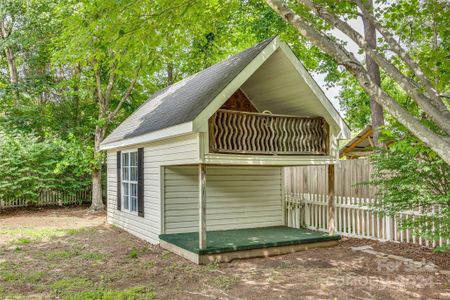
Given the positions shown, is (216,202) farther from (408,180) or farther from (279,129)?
(408,180)

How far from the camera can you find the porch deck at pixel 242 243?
7.63 meters

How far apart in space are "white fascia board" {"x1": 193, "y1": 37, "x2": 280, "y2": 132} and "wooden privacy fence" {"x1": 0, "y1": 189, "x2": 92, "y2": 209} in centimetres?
1271

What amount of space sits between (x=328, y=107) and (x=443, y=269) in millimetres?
4024

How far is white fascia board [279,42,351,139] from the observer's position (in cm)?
805

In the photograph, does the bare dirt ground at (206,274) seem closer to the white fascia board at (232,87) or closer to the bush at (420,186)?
the bush at (420,186)

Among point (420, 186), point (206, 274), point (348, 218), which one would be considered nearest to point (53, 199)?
point (206, 274)

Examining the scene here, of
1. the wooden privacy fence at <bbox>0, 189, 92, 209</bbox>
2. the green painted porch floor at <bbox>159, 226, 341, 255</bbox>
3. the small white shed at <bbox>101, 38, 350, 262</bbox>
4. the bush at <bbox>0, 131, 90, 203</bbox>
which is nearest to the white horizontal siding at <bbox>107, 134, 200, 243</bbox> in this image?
the small white shed at <bbox>101, 38, 350, 262</bbox>

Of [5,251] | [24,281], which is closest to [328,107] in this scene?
[24,281]

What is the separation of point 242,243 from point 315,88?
387 centimetres

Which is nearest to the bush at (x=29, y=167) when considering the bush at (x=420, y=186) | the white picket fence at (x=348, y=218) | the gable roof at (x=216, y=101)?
the gable roof at (x=216, y=101)

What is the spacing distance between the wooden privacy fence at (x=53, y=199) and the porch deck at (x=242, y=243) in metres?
10.9

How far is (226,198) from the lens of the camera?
34.1ft

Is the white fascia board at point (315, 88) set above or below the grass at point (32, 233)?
above

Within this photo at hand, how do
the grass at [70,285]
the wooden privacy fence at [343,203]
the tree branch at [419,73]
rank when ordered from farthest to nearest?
the wooden privacy fence at [343,203]
the grass at [70,285]
the tree branch at [419,73]
